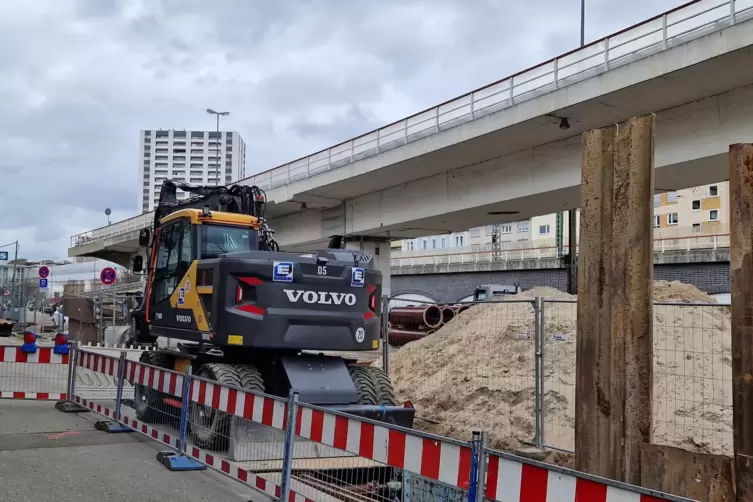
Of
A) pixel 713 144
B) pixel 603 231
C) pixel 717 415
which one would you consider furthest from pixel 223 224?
pixel 713 144

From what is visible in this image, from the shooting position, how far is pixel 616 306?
15.9 ft

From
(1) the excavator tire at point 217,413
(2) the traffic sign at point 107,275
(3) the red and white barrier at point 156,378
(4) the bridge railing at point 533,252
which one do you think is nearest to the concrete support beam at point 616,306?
(1) the excavator tire at point 217,413

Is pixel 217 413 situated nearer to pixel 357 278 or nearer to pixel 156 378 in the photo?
pixel 156 378

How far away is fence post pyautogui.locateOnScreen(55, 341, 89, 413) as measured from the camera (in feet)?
35.8

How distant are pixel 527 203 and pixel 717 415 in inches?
428

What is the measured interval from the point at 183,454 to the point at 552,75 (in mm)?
11943

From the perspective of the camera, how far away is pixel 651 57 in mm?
13711

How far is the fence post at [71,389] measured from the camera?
35.8ft

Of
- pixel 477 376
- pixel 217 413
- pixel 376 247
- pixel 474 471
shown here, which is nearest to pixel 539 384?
pixel 477 376

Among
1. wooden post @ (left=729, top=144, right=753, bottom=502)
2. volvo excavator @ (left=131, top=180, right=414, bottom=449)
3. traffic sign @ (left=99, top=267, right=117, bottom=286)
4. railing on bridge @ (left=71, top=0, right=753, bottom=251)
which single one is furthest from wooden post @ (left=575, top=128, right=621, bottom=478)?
traffic sign @ (left=99, top=267, right=117, bottom=286)

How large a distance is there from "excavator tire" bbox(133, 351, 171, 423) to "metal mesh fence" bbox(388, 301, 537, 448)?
442 centimetres

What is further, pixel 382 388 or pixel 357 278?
pixel 382 388

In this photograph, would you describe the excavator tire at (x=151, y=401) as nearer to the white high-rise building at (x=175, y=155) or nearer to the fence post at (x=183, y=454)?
the fence post at (x=183, y=454)

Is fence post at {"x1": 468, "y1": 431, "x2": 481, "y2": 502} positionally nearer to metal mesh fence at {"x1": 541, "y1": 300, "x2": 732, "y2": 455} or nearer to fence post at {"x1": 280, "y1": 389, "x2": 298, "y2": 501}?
fence post at {"x1": 280, "y1": 389, "x2": 298, "y2": 501}
